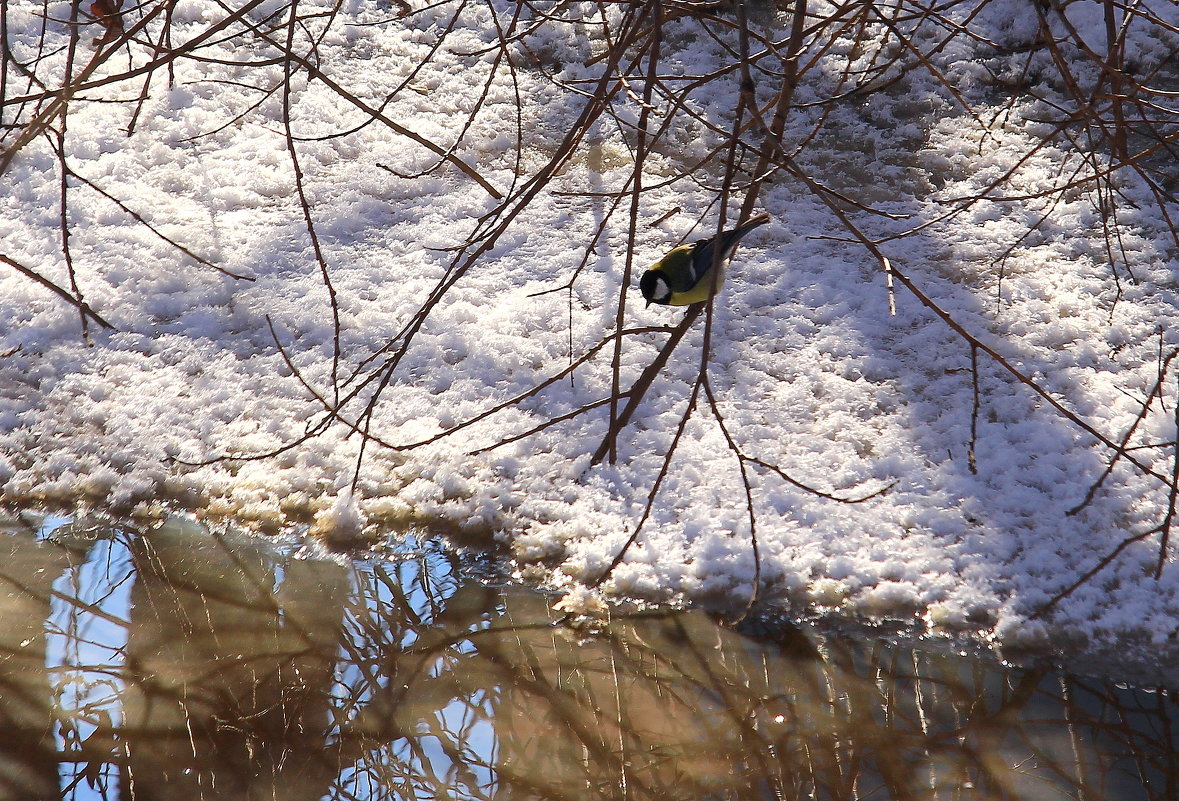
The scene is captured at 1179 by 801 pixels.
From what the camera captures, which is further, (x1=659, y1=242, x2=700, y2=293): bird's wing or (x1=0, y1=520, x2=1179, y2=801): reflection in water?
(x1=659, y1=242, x2=700, y2=293): bird's wing

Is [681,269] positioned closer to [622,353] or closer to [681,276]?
[681,276]

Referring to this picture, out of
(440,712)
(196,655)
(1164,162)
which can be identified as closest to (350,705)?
(440,712)

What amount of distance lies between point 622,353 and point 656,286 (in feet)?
2.86

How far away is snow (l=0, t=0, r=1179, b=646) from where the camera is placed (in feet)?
8.00

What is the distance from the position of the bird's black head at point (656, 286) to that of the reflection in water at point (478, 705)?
33.2 inches

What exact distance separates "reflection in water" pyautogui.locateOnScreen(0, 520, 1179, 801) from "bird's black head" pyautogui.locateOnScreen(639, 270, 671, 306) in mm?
844

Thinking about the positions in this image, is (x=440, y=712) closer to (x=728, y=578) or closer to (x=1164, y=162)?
(x=728, y=578)

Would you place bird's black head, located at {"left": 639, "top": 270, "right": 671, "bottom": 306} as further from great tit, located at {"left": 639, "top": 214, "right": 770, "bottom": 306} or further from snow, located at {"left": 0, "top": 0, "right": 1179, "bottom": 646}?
snow, located at {"left": 0, "top": 0, "right": 1179, "bottom": 646}

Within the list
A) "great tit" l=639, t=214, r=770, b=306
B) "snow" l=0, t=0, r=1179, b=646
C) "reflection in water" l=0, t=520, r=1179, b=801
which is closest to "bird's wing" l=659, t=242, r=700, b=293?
"great tit" l=639, t=214, r=770, b=306

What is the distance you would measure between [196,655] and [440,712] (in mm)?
595

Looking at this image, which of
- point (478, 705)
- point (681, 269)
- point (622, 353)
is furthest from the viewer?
point (622, 353)

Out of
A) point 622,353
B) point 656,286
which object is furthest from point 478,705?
point 622,353

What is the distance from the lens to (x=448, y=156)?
5.25 feet

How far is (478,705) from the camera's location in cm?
202
